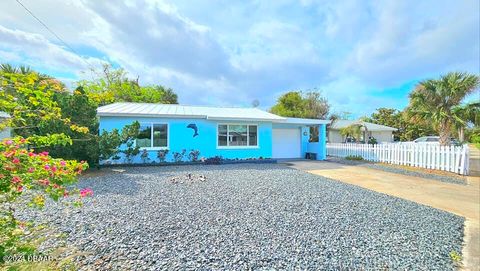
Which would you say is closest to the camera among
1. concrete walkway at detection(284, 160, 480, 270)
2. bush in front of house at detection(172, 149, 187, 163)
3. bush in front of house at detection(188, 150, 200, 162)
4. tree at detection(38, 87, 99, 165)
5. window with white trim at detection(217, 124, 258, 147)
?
concrete walkway at detection(284, 160, 480, 270)

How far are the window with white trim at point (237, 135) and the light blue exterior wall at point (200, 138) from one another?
26 cm

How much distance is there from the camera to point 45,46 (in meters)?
12.4

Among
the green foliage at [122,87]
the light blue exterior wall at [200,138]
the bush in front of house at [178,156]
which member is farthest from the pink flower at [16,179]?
the green foliage at [122,87]

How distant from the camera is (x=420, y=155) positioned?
1180 centimetres

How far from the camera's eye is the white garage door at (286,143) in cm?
1650

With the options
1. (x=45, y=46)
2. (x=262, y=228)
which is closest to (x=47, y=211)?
(x=262, y=228)

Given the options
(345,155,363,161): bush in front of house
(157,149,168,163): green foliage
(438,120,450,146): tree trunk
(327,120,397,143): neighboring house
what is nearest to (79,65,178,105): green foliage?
(157,149,168,163): green foliage

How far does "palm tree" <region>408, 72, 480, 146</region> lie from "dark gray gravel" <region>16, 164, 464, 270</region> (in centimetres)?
892

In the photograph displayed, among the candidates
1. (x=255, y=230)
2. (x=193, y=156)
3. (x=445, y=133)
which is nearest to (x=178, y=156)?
(x=193, y=156)

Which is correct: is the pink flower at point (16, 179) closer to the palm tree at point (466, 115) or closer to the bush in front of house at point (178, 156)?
the bush in front of house at point (178, 156)

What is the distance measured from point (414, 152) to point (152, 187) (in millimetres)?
12832

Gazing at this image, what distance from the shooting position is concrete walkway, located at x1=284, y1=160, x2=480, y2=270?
3895 millimetres

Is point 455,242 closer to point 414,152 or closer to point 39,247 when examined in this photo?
point 39,247

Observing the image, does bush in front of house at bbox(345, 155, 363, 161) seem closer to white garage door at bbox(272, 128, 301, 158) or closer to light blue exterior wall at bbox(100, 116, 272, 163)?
white garage door at bbox(272, 128, 301, 158)
